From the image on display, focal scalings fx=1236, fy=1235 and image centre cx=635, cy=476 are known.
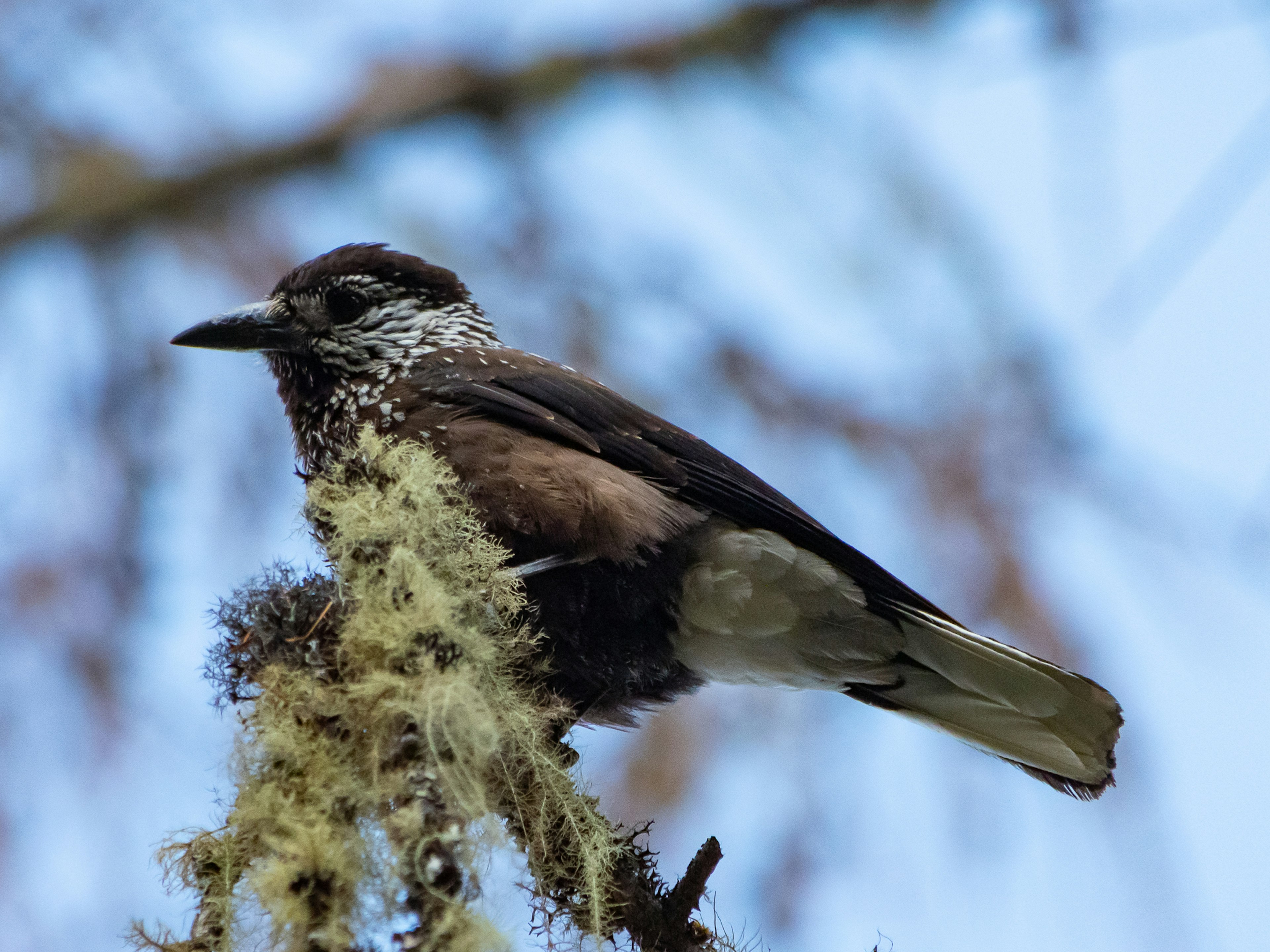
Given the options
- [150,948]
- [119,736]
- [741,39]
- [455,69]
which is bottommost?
[150,948]

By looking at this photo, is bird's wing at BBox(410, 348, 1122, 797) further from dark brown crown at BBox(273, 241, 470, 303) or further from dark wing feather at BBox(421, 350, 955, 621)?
dark brown crown at BBox(273, 241, 470, 303)

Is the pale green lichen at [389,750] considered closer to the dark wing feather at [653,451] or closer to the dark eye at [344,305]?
the dark wing feather at [653,451]

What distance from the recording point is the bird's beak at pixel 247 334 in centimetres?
374

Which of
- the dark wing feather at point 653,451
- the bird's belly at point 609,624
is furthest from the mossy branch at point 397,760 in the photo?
the dark wing feather at point 653,451

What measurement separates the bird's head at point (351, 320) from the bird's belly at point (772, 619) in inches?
44.1

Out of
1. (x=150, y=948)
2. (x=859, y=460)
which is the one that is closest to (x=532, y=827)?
(x=150, y=948)

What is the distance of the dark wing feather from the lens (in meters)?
3.49

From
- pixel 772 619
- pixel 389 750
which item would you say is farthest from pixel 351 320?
pixel 389 750

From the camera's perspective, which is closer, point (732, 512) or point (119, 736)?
point (732, 512)

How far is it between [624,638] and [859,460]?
6.55 ft

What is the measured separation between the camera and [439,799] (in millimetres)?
2020

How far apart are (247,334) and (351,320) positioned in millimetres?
315

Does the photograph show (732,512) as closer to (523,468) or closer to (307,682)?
(523,468)

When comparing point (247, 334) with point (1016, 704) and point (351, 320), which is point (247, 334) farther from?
point (1016, 704)
